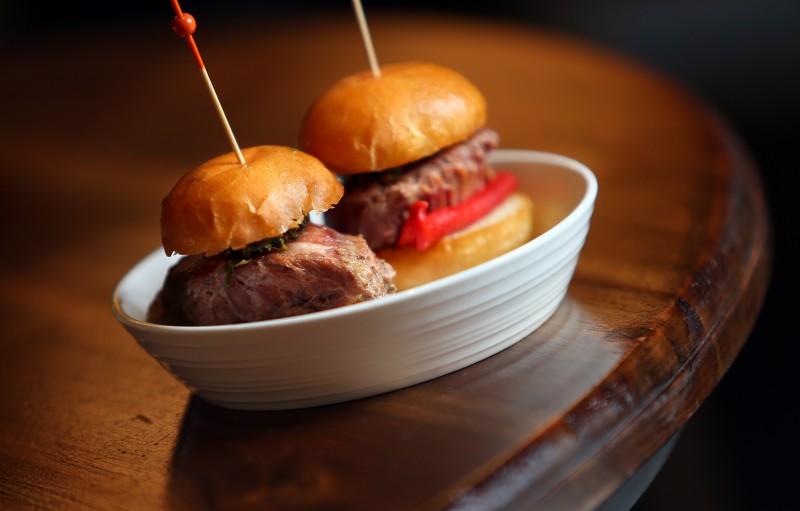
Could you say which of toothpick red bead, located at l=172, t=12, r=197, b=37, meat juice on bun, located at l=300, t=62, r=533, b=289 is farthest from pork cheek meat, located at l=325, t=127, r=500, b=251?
toothpick red bead, located at l=172, t=12, r=197, b=37

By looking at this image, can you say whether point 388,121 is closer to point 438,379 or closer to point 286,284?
point 286,284

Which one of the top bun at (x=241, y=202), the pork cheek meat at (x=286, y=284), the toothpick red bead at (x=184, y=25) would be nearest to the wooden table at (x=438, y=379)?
the pork cheek meat at (x=286, y=284)

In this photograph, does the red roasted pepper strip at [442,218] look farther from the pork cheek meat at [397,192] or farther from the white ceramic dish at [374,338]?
the white ceramic dish at [374,338]

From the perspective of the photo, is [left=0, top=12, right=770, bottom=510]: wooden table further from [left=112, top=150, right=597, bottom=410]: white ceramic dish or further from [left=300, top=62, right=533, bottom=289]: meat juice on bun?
[left=300, top=62, right=533, bottom=289]: meat juice on bun

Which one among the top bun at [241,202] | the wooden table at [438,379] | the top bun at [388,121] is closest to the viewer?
the wooden table at [438,379]

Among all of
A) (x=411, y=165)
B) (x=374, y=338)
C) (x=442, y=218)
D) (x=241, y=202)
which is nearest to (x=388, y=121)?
(x=411, y=165)

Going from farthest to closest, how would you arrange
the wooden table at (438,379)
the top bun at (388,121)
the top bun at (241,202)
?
the top bun at (388,121)
the top bun at (241,202)
the wooden table at (438,379)

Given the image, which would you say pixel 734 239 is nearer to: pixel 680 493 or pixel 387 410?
pixel 387 410
